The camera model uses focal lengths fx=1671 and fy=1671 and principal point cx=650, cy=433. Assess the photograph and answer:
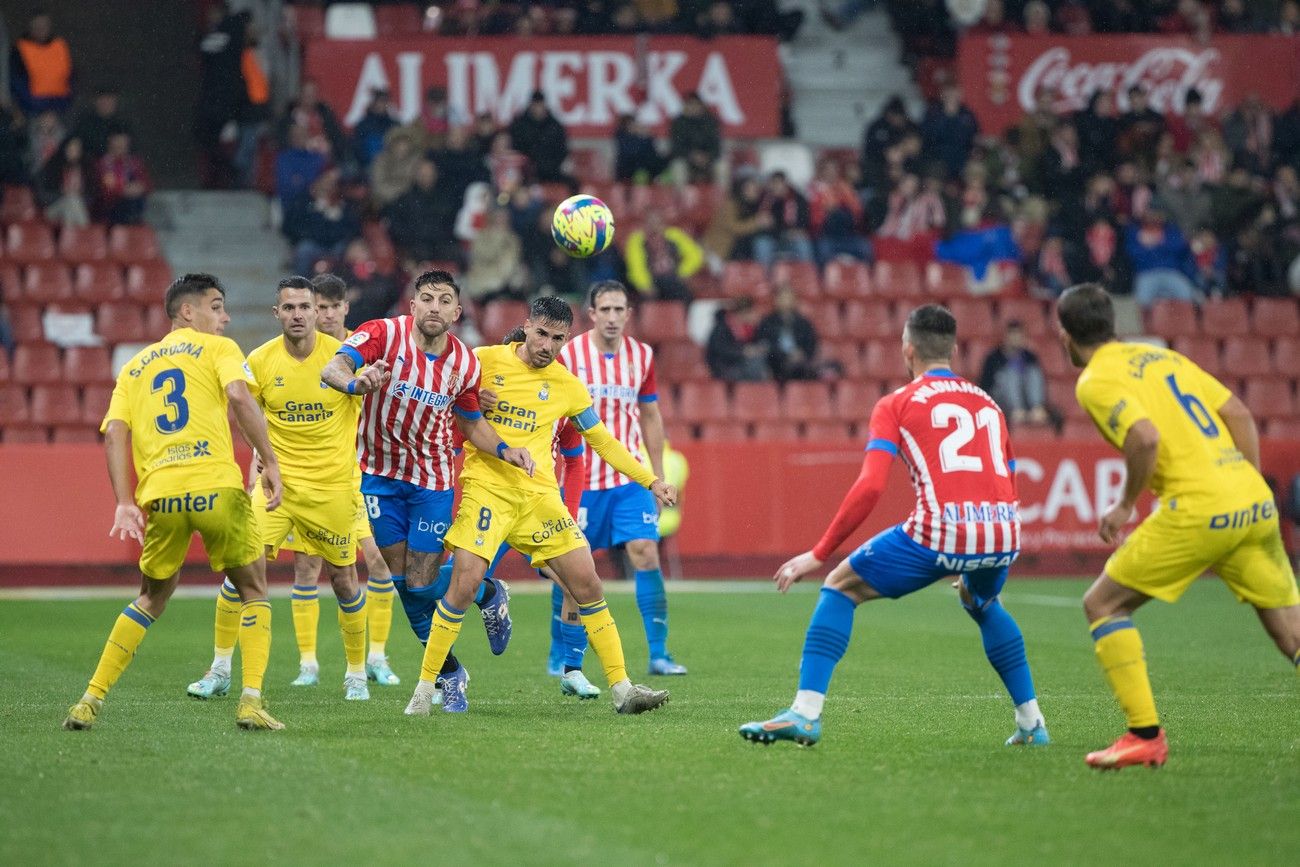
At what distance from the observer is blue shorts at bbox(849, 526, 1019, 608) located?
713 centimetres

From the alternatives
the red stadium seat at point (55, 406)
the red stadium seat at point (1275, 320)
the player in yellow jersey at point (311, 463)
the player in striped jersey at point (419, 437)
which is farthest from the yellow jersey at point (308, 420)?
the red stadium seat at point (1275, 320)

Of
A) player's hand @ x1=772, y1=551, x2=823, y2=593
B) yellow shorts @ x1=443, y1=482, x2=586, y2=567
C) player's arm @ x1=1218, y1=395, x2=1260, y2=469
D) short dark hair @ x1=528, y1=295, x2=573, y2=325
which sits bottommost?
player's hand @ x1=772, y1=551, x2=823, y2=593

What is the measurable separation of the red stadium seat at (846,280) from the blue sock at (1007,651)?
47.0 feet

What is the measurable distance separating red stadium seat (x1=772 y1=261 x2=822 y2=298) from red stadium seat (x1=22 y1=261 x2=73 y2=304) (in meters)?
8.76

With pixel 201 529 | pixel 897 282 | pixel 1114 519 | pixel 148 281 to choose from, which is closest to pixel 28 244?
pixel 148 281

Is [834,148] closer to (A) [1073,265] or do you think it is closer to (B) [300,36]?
(A) [1073,265]

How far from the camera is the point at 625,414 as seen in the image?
11297mm

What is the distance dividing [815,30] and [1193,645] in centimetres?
1591

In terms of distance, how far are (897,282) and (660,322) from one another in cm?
344

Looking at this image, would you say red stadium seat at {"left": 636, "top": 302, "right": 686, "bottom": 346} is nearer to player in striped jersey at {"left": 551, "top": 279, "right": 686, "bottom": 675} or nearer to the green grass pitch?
player in striped jersey at {"left": 551, "top": 279, "right": 686, "bottom": 675}

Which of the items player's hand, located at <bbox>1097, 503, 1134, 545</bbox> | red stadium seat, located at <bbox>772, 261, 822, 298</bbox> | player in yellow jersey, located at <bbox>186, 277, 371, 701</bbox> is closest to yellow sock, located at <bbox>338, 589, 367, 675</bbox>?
player in yellow jersey, located at <bbox>186, 277, 371, 701</bbox>

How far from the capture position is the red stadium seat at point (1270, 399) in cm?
2112

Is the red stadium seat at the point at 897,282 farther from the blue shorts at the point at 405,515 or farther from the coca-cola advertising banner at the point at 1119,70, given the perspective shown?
the blue shorts at the point at 405,515

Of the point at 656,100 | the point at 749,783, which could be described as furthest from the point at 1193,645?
the point at 656,100
